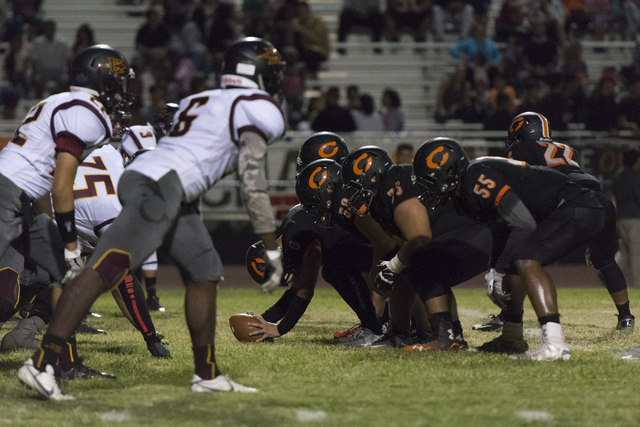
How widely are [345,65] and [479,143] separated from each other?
4336 millimetres

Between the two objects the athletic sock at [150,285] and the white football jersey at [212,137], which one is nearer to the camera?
the white football jersey at [212,137]

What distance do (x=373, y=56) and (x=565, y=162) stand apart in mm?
9953

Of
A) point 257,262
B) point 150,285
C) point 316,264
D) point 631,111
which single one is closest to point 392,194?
point 316,264

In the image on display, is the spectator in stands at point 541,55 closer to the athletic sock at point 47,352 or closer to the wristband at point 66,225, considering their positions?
the wristband at point 66,225

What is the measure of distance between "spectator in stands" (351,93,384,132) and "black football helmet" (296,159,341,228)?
6809 mm

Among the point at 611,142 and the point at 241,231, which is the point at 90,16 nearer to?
the point at 241,231

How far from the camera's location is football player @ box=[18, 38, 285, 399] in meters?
3.91

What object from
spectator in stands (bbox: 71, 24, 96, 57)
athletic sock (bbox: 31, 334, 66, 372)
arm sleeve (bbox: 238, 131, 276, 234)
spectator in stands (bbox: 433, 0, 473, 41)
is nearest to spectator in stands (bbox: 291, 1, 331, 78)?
spectator in stands (bbox: 433, 0, 473, 41)

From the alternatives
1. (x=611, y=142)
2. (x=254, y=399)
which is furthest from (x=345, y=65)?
(x=254, y=399)

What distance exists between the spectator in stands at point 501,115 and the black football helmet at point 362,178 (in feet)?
23.9

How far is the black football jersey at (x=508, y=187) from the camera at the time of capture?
4934 millimetres

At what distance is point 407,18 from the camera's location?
15.6 metres

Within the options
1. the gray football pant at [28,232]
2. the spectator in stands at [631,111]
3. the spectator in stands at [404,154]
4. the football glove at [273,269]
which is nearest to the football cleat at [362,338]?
the football glove at [273,269]

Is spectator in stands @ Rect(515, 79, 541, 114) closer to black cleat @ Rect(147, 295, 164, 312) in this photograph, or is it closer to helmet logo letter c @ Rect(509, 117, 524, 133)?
helmet logo letter c @ Rect(509, 117, 524, 133)
